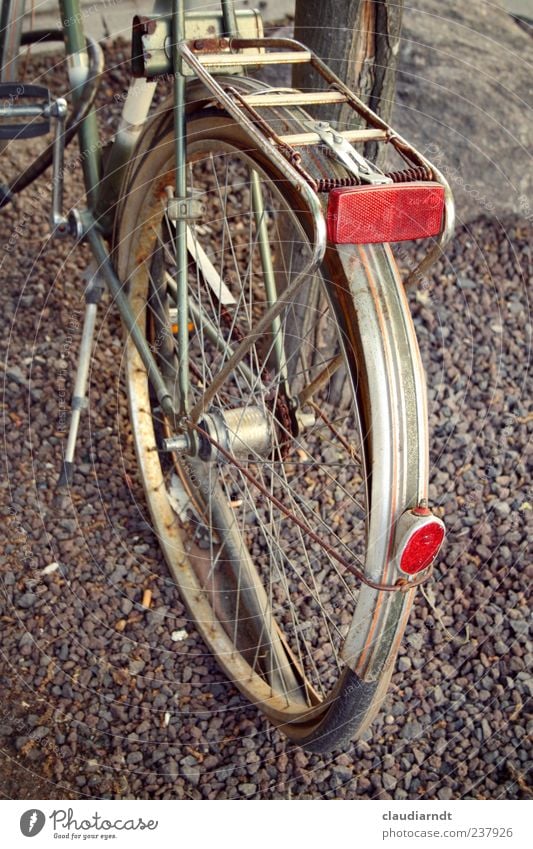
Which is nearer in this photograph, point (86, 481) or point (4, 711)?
point (4, 711)

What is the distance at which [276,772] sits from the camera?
6.53ft

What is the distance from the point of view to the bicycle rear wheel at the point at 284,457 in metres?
1.49

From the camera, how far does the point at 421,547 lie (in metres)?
1.46

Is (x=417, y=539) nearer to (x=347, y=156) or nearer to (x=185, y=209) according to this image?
(x=347, y=156)

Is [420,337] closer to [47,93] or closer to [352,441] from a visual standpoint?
[352,441]

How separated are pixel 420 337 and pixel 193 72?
1.24m

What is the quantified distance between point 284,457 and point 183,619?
0.46m

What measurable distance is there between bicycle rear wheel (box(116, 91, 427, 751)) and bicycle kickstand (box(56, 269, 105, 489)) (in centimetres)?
7

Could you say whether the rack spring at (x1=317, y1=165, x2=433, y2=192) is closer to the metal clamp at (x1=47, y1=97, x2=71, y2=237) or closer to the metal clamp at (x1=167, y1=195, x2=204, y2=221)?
the metal clamp at (x1=167, y1=195, x2=204, y2=221)

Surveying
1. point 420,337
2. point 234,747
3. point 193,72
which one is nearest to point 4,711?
point 234,747

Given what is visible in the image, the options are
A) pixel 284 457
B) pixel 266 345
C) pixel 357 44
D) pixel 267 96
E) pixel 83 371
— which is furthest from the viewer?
pixel 266 345

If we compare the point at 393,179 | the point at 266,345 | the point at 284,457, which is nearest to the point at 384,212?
the point at 393,179

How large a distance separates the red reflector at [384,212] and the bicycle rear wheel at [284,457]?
0.26 ft

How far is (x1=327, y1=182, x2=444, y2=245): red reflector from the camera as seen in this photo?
1.38 meters
